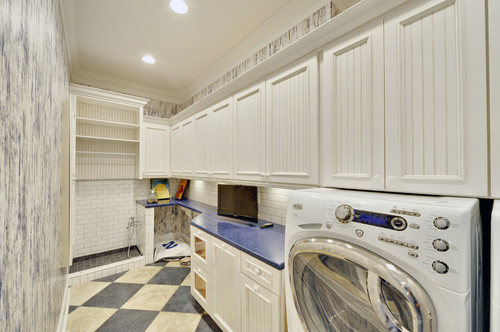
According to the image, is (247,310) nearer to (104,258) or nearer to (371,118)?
(371,118)

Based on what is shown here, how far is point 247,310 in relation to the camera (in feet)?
5.01

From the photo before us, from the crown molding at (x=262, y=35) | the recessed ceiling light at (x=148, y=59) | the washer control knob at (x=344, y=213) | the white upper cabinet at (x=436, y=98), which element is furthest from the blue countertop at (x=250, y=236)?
the recessed ceiling light at (x=148, y=59)

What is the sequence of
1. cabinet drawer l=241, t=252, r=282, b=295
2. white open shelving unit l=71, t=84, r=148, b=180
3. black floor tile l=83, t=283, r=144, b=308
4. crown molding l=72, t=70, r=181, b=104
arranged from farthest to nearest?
1. crown molding l=72, t=70, r=181, b=104
2. white open shelving unit l=71, t=84, r=148, b=180
3. black floor tile l=83, t=283, r=144, b=308
4. cabinet drawer l=241, t=252, r=282, b=295

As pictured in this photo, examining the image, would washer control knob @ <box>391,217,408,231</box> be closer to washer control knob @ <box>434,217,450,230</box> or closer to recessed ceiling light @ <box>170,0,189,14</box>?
washer control knob @ <box>434,217,450,230</box>

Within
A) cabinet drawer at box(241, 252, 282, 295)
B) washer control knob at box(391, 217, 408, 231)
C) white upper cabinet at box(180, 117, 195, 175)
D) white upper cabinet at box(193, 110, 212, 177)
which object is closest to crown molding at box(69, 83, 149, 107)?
white upper cabinet at box(180, 117, 195, 175)

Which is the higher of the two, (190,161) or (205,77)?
(205,77)

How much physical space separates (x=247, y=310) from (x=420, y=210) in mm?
1342

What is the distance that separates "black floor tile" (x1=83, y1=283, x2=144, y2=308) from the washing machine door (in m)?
2.26

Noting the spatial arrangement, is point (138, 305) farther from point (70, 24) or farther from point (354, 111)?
point (70, 24)

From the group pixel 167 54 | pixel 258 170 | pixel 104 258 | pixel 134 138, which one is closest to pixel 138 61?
pixel 167 54

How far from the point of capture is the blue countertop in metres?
1.42

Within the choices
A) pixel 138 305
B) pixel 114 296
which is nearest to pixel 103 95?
pixel 114 296

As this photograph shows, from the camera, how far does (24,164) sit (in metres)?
0.84

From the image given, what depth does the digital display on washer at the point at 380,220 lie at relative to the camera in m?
0.75
